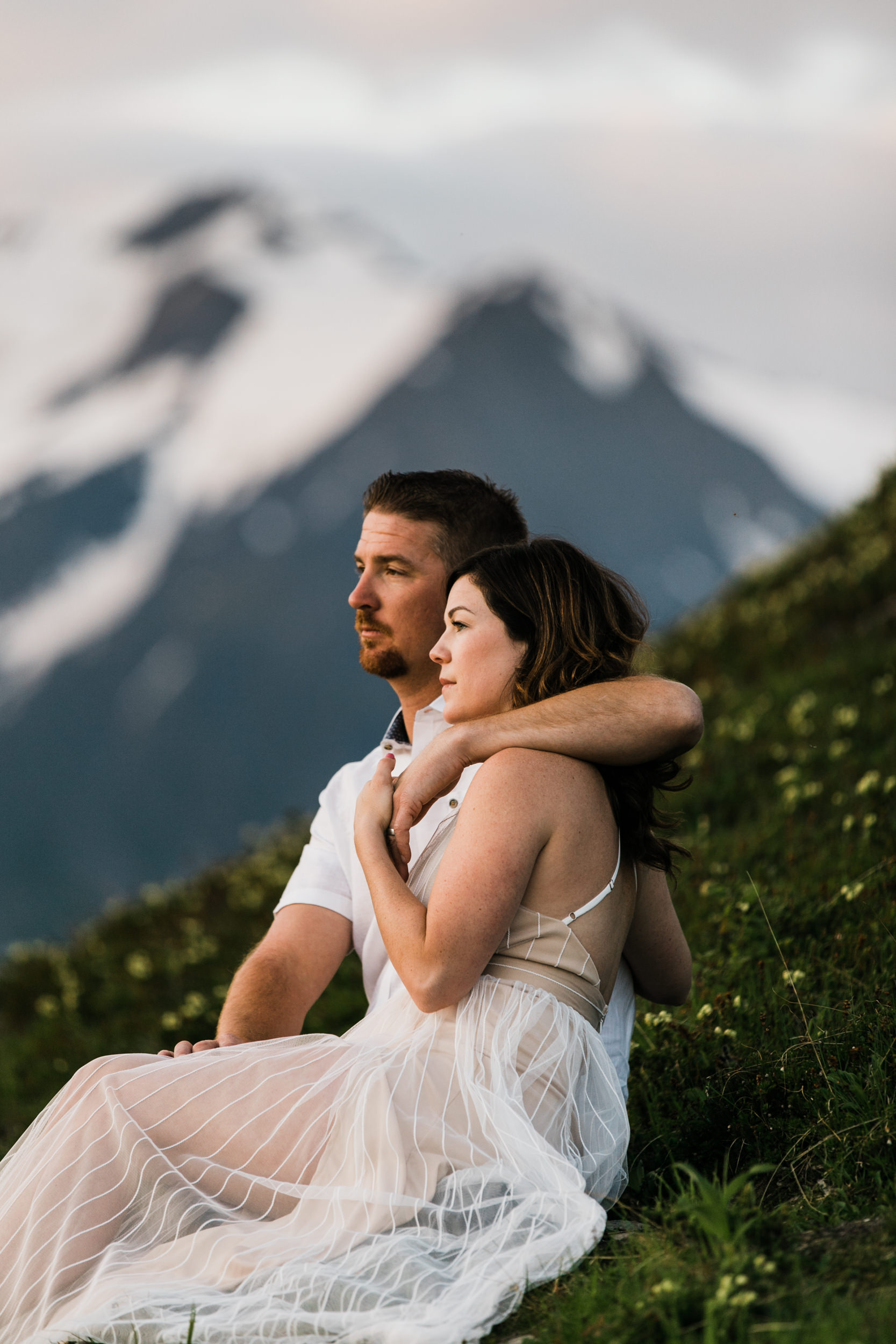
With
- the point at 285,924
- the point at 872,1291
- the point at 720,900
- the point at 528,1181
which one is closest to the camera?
the point at 872,1291

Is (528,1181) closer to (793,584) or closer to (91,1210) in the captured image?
(91,1210)

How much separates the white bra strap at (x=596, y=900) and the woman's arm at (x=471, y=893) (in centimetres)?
17

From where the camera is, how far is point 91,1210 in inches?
112

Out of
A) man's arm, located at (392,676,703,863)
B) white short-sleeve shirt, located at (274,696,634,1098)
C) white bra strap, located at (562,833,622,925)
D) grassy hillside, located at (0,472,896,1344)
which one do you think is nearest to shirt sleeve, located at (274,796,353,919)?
white short-sleeve shirt, located at (274,696,634,1098)

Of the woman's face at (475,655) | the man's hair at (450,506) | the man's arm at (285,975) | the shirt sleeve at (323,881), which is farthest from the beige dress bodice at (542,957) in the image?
the man's hair at (450,506)

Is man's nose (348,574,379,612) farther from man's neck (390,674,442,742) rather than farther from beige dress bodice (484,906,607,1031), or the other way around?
beige dress bodice (484,906,607,1031)

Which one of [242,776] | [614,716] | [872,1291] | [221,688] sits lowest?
[242,776]

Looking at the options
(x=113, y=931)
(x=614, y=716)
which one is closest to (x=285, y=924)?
(x=614, y=716)

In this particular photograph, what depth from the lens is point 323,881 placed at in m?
4.25

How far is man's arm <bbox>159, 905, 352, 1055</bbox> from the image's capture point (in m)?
3.96

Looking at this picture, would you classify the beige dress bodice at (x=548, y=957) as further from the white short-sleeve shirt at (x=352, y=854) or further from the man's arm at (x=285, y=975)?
the man's arm at (x=285, y=975)

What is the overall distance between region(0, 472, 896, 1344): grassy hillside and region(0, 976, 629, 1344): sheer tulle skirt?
21cm

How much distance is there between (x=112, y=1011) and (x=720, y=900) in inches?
196

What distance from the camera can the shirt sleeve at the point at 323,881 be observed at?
4.23 metres
